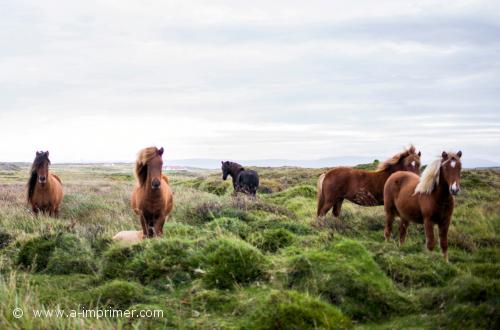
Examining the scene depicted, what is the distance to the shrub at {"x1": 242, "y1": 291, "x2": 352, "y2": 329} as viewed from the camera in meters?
4.49

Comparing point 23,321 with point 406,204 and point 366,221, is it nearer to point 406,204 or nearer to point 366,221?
point 406,204

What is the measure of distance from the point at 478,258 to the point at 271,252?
12.9 ft

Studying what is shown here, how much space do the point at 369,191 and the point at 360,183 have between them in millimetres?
336

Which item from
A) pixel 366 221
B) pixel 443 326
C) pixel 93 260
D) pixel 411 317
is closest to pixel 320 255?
pixel 411 317

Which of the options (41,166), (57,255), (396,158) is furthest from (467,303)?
(41,166)

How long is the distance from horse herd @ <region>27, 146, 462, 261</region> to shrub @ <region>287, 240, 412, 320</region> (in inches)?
113

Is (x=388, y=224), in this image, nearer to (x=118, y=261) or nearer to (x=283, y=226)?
(x=283, y=226)

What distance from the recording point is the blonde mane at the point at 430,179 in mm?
8555

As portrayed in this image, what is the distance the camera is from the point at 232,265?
6.08 metres

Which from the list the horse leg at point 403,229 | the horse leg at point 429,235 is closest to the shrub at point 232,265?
the horse leg at point 429,235

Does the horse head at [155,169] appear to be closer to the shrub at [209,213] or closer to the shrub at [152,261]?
the shrub at [152,261]

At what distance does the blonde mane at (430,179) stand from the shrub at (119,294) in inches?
227

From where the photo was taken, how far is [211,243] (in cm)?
663

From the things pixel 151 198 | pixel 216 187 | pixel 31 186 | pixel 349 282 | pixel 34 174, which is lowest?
pixel 216 187
